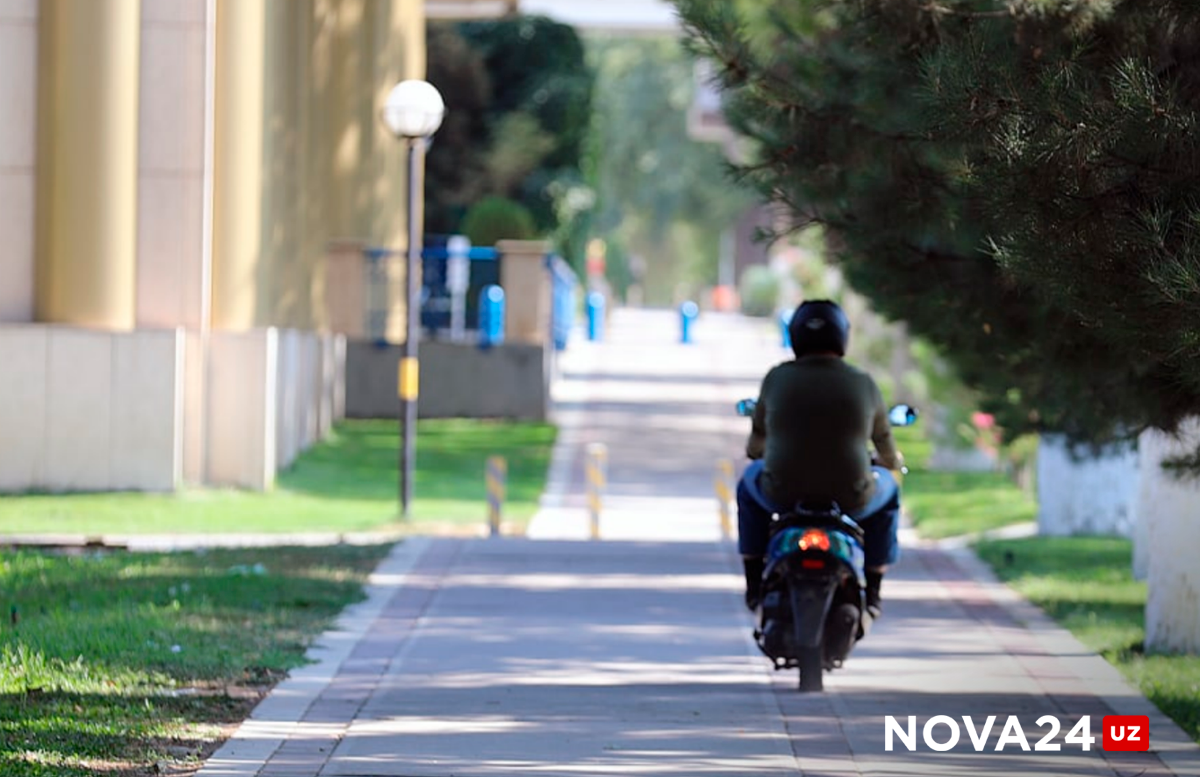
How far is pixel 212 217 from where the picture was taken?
20281 millimetres

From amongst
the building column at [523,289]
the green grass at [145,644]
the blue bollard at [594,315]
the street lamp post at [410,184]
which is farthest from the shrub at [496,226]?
the green grass at [145,644]

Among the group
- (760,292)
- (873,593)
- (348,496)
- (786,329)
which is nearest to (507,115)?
(760,292)

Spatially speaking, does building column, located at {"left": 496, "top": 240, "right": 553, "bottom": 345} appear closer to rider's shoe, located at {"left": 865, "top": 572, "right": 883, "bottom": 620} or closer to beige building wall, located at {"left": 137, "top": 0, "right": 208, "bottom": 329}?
beige building wall, located at {"left": 137, "top": 0, "right": 208, "bottom": 329}

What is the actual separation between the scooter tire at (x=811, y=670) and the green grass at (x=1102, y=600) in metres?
1.57

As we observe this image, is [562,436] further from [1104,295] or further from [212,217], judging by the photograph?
[1104,295]

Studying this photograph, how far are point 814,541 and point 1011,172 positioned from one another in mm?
2093

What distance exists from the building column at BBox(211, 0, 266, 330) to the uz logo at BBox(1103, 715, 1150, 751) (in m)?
12.6

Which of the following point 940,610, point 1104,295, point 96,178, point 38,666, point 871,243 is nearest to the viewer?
point 1104,295

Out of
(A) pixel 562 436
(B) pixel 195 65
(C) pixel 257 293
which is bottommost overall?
(A) pixel 562 436

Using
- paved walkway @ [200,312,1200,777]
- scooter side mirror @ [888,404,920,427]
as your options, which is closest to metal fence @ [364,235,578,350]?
paved walkway @ [200,312,1200,777]

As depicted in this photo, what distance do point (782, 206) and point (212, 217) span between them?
10.3m

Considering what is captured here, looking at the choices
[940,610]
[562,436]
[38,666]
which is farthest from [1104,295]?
[562,436]

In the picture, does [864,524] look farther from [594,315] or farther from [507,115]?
[594,315]

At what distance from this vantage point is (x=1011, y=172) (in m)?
7.24
